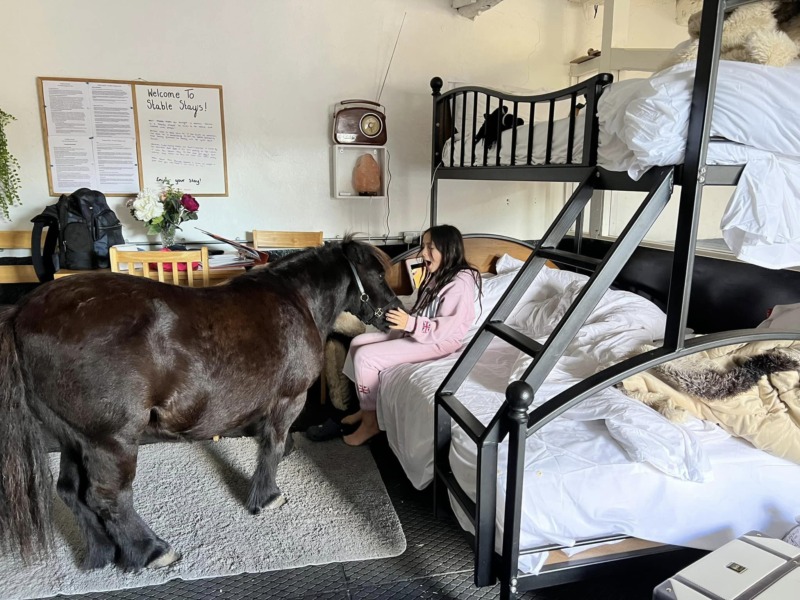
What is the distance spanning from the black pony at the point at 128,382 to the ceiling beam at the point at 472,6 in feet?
7.52

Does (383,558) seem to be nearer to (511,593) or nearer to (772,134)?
(511,593)

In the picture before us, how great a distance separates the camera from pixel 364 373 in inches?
97.0

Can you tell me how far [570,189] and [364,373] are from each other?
7.73 feet

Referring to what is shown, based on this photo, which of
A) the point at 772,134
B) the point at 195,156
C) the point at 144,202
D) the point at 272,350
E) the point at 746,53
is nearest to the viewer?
the point at 772,134

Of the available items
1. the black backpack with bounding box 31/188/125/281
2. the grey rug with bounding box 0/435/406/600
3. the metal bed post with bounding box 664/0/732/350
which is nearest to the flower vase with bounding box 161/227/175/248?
the black backpack with bounding box 31/188/125/281

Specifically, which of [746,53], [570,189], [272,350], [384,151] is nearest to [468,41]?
[384,151]

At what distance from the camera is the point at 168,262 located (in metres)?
2.73

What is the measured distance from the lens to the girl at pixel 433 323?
8.09 feet

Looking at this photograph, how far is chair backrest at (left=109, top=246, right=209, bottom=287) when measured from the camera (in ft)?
8.69

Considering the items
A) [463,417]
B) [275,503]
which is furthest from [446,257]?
[275,503]

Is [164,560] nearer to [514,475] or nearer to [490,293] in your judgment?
[514,475]

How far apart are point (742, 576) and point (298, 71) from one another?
331 cm

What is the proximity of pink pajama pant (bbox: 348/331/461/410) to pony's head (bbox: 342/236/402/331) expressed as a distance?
0.19 meters

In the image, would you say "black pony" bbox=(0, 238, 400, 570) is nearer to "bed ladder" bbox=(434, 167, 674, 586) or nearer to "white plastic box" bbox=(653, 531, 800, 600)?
"bed ladder" bbox=(434, 167, 674, 586)
